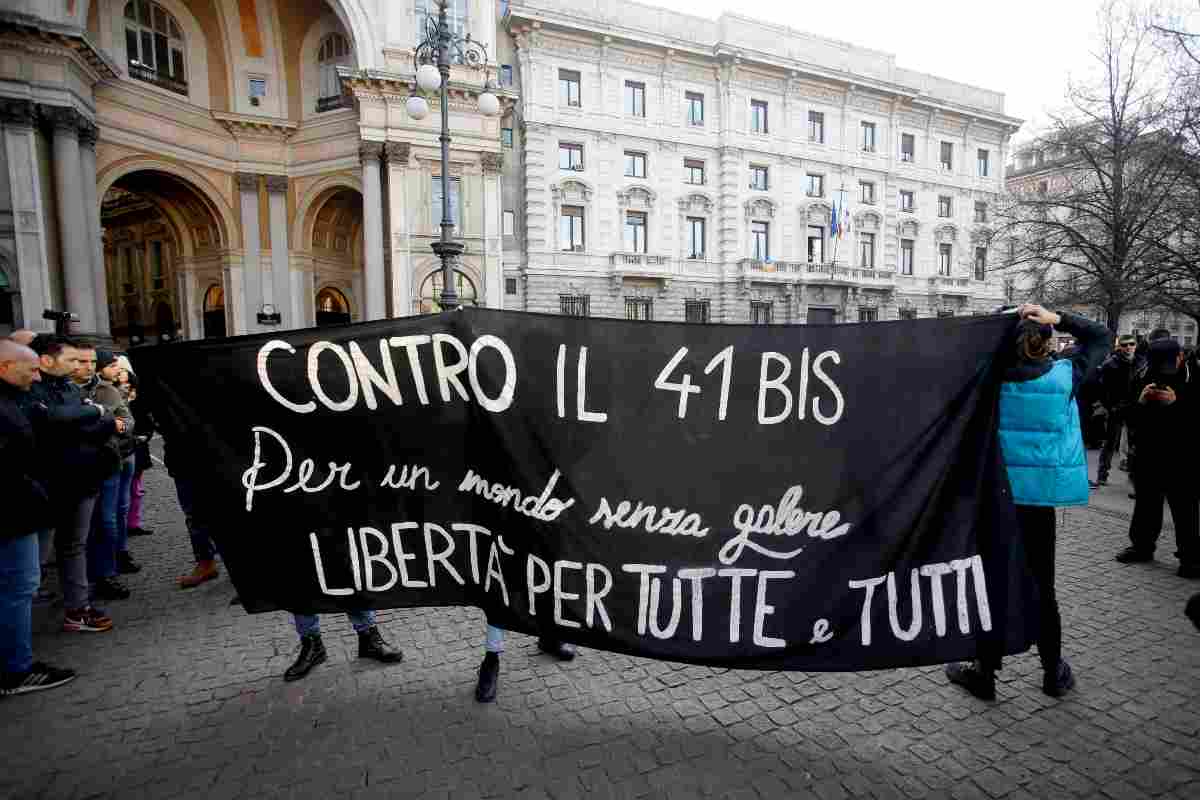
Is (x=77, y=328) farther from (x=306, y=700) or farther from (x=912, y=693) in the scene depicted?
(x=912, y=693)

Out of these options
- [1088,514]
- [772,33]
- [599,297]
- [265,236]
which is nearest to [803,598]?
[1088,514]

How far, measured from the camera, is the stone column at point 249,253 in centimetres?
2548

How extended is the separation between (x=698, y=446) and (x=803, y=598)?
829 mm

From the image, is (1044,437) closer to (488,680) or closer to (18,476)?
(488,680)

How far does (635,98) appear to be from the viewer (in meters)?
28.8

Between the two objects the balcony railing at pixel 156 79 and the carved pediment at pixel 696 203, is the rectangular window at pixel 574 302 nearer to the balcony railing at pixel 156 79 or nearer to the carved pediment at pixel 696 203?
the carved pediment at pixel 696 203

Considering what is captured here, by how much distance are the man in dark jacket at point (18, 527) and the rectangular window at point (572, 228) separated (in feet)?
83.7

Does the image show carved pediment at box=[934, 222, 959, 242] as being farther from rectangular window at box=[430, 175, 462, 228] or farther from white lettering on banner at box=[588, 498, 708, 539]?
white lettering on banner at box=[588, 498, 708, 539]

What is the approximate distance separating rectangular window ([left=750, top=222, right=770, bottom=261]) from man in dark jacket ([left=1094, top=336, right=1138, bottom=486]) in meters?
24.4

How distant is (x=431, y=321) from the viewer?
2.87m

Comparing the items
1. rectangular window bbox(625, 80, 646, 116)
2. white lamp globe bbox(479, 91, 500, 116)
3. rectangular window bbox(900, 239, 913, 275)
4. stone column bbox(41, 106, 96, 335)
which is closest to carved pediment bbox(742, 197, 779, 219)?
rectangular window bbox(625, 80, 646, 116)

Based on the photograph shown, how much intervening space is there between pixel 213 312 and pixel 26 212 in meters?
9.76

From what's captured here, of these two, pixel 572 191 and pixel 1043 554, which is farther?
pixel 572 191

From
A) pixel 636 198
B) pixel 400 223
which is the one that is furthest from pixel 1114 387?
pixel 636 198
